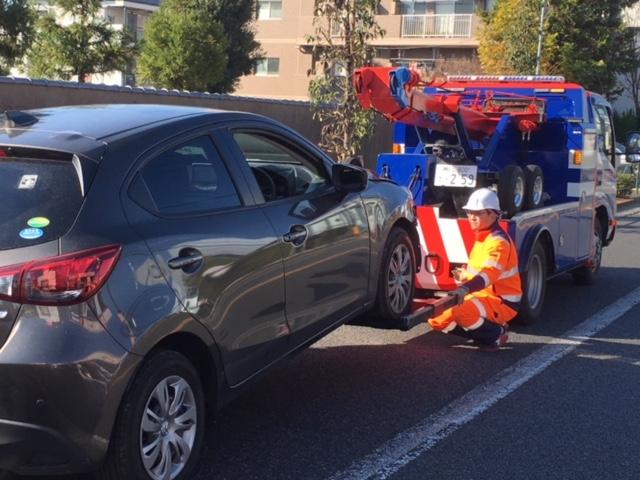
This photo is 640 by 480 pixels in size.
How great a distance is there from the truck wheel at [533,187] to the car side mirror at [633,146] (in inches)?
110

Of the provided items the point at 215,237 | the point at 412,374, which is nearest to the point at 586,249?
the point at 412,374

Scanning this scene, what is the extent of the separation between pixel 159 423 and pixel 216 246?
904 millimetres

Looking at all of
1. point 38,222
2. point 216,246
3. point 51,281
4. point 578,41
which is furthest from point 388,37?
point 51,281

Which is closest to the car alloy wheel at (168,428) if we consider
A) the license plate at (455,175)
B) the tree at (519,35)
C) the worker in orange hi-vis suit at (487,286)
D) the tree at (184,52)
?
the worker in orange hi-vis suit at (487,286)

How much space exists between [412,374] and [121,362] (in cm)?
332

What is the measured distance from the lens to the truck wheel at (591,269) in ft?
33.9

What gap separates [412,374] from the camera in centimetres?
658

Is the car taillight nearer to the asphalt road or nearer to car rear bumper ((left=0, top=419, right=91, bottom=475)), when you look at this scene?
car rear bumper ((left=0, top=419, right=91, bottom=475))

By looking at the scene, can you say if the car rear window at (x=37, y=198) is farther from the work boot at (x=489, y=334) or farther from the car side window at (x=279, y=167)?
the work boot at (x=489, y=334)

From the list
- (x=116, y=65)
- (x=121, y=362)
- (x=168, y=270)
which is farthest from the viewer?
(x=116, y=65)

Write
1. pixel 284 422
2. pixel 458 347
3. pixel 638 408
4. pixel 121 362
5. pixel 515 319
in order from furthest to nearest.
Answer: pixel 515 319
pixel 458 347
pixel 638 408
pixel 284 422
pixel 121 362

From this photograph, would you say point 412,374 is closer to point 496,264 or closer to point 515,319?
point 496,264

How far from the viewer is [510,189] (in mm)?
8672

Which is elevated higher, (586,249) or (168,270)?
(168,270)
